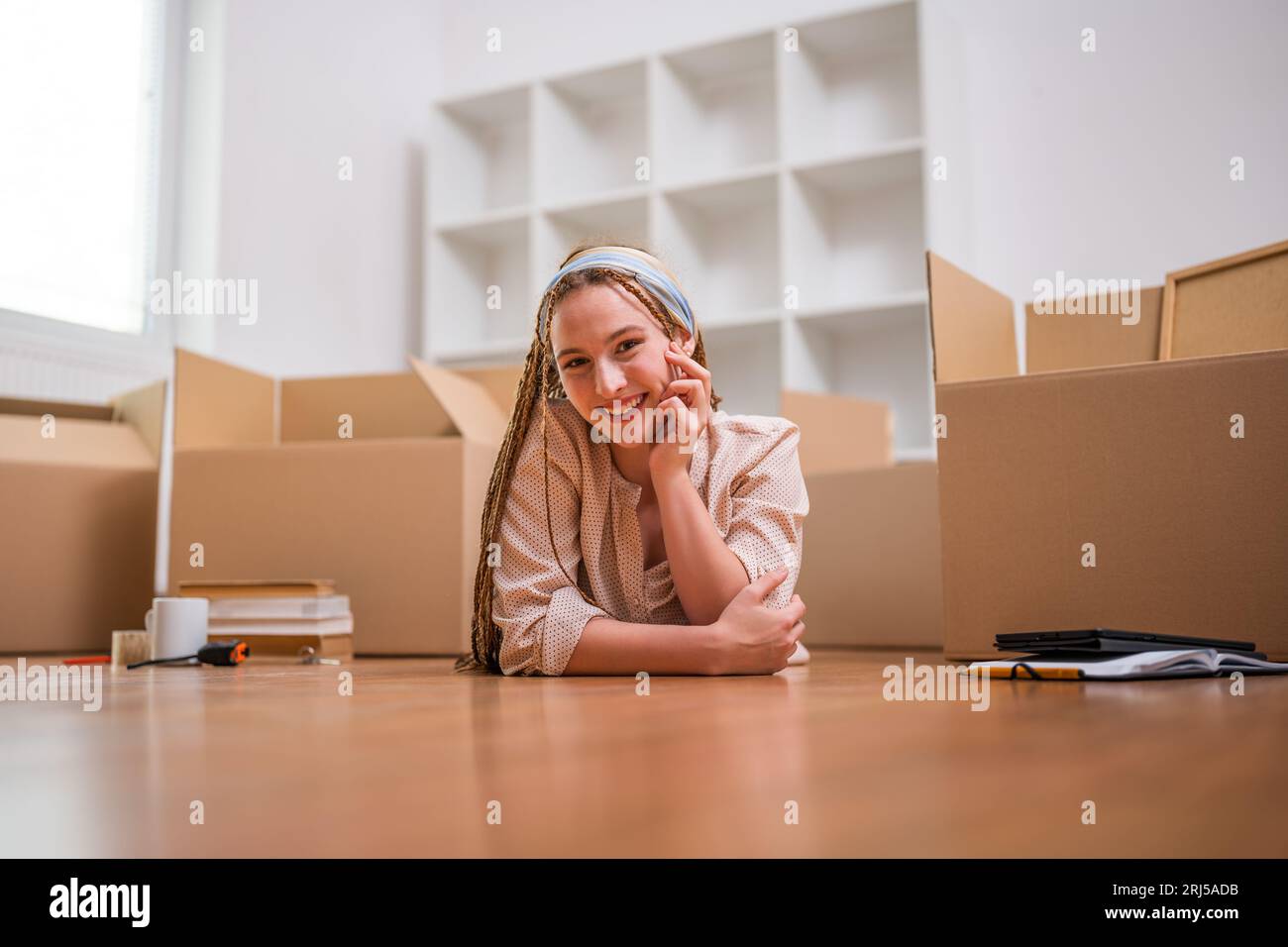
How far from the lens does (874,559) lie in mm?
1765

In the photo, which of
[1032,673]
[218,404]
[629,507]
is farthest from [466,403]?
[1032,673]

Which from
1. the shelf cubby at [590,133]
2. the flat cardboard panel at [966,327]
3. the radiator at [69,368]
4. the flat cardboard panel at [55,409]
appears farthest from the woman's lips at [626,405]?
the shelf cubby at [590,133]

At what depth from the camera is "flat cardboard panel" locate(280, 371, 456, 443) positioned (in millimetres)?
1945

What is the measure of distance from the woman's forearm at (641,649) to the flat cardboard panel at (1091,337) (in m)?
0.76

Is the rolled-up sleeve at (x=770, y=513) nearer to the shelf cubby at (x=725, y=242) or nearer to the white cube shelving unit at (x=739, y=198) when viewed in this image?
the white cube shelving unit at (x=739, y=198)

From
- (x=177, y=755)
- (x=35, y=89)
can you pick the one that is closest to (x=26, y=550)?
(x=35, y=89)

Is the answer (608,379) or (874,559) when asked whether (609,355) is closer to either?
(608,379)

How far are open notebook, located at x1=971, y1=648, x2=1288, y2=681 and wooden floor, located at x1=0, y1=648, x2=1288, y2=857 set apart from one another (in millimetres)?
91

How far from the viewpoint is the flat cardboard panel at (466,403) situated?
1.75m

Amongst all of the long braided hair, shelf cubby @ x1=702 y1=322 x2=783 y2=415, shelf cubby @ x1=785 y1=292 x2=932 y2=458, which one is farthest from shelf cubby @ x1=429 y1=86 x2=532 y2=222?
the long braided hair

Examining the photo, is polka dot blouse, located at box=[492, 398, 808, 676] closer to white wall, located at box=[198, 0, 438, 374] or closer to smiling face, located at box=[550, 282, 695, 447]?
smiling face, located at box=[550, 282, 695, 447]

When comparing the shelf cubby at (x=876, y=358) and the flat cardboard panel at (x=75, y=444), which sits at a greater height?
the shelf cubby at (x=876, y=358)
